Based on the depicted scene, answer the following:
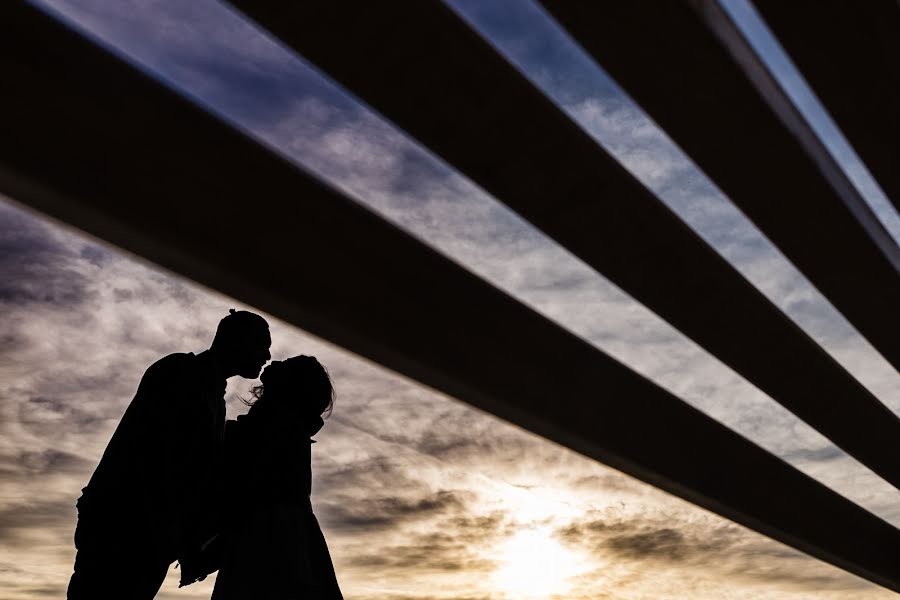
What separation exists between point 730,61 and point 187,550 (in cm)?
594

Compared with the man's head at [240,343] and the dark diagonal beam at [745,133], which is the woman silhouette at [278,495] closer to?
the man's head at [240,343]

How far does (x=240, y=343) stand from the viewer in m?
5.21

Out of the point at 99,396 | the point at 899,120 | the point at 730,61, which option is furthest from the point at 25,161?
the point at 899,120

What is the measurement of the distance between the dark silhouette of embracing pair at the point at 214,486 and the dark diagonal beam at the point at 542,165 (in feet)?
8.75

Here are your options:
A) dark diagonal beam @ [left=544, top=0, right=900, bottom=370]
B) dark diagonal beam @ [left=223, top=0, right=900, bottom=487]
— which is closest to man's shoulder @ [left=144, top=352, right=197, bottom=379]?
dark diagonal beam @ [left=223, top=0, right=900, bottom=487]

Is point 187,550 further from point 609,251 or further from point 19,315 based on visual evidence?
point 19,315

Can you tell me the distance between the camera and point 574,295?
1063 cm

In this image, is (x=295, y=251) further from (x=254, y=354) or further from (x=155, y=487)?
(x=155, y=487)

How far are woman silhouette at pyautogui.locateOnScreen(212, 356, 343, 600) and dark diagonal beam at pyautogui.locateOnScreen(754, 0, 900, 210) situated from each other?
16.5ft

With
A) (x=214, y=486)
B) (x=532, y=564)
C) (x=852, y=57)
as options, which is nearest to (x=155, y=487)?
(x=214, y=486)

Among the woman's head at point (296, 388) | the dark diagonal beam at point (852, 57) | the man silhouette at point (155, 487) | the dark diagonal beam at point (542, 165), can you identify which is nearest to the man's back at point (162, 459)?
the man silhouette at point (155, 487)

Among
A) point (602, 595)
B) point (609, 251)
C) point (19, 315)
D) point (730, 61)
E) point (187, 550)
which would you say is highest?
point (730, 61)

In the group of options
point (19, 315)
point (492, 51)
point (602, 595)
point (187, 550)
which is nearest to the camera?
point (187, 550)

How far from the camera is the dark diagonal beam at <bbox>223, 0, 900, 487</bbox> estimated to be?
21.4 ft
